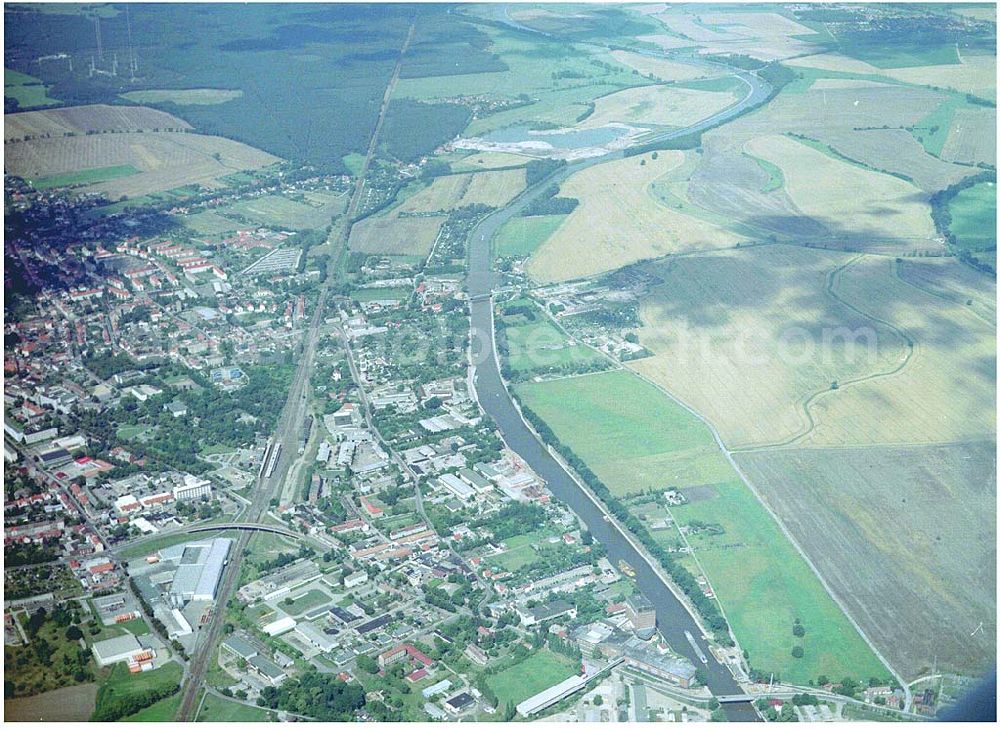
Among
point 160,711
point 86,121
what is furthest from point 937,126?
point 160,711

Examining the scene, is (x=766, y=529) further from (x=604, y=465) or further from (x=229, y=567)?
(x=229, y=567)

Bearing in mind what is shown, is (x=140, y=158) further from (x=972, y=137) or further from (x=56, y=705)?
(x=56, y=705)

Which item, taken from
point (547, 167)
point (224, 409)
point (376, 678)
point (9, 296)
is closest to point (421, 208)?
point (547, 167)

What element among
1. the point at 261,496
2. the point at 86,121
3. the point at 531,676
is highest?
the point at 531,676

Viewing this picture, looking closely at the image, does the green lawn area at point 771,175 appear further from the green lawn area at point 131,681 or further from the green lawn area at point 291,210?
the green lawn area at point 131,681

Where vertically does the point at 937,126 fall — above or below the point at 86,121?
above

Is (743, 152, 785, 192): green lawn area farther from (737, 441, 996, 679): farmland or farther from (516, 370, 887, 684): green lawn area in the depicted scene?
(737, 441, 996, 679): farmland
